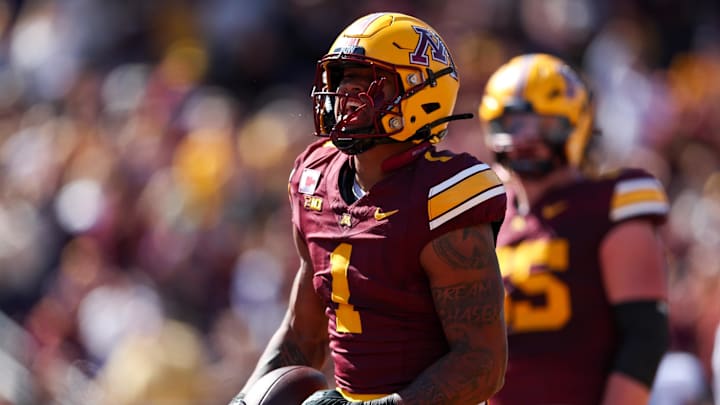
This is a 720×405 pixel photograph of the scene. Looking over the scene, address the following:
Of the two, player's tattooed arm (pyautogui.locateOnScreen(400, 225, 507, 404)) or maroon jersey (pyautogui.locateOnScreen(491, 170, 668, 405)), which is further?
maroon jersey (pyautogui.locateOnScreen(491, 170, 668, 405))

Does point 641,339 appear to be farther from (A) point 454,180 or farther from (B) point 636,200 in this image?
(A) point 454,180

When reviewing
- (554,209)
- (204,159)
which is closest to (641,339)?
(554,209)

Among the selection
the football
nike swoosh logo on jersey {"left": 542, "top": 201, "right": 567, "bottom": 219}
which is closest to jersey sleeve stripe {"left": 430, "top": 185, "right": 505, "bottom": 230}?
the football

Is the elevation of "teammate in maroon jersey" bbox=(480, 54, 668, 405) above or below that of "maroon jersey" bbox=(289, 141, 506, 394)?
below

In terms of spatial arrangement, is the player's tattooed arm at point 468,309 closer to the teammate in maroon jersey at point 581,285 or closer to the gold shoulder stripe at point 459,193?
the gold shoulder stripe at point 459,193

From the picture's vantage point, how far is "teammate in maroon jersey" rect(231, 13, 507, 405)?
3.22m

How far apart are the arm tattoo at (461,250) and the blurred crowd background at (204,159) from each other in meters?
4.28

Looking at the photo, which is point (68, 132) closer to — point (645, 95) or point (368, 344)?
point (645, 95)

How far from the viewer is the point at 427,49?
11.4ft

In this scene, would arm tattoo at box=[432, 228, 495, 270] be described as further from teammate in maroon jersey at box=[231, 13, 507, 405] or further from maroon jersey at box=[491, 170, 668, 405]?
maroon jersey at box=[491, 170, 668, 405]

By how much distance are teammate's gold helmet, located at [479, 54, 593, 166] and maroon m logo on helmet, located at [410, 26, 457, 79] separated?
1.37 m

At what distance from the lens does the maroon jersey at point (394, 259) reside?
324 centimetres

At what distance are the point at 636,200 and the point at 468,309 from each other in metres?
1.59

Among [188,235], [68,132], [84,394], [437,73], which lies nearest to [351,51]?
[437,73]
